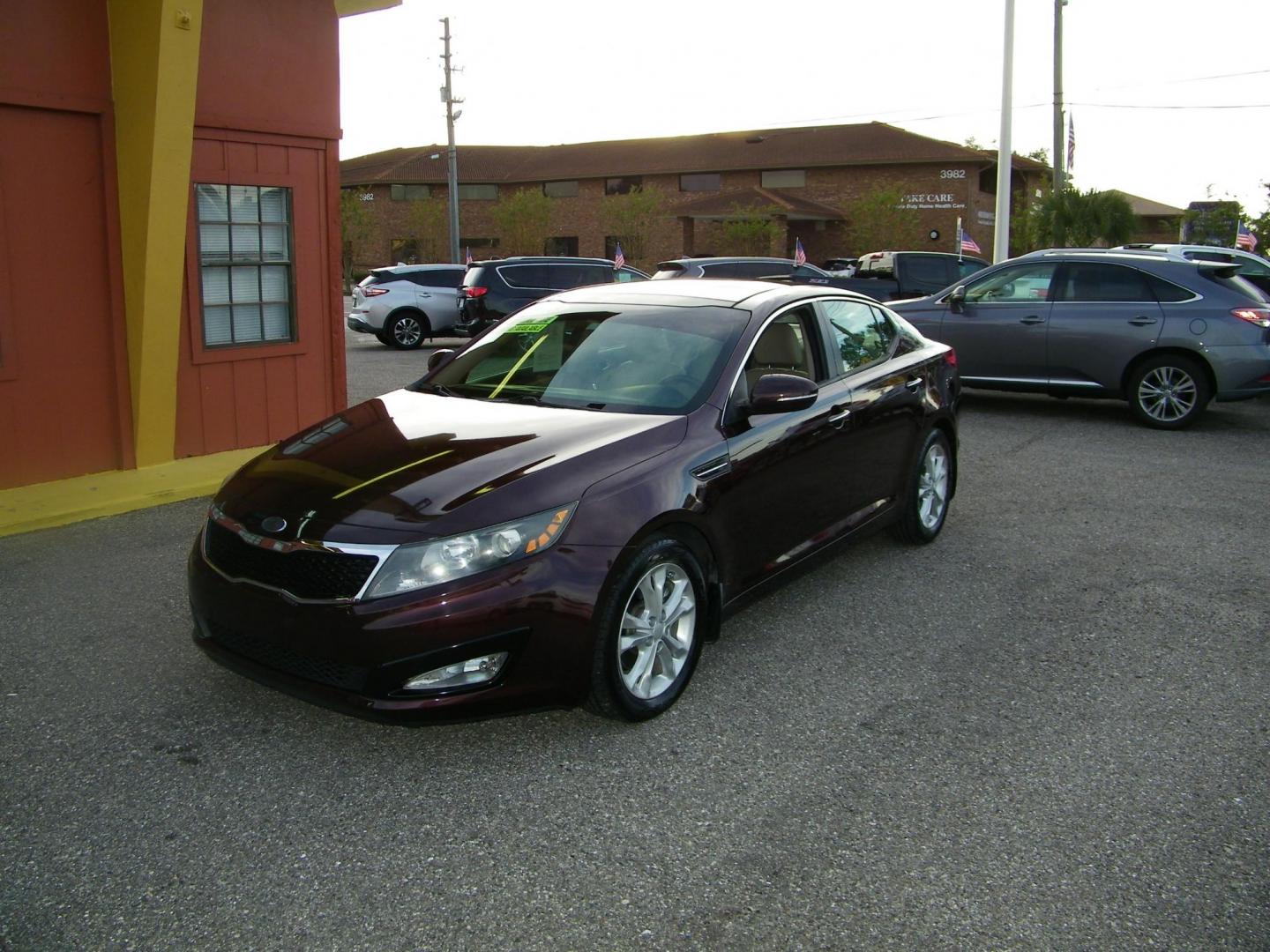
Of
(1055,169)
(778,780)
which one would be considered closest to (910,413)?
(778,780)

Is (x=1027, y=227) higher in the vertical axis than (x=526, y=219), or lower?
lower

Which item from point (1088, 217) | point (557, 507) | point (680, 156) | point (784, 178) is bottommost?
point (557, 507)

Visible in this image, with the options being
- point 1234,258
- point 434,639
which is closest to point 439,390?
point 434,639

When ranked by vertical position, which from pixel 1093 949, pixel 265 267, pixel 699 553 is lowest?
pixel 1093 949

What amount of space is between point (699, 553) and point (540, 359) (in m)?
1.40

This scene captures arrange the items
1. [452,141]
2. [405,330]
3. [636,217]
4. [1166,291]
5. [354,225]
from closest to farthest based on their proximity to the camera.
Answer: [1166,291]
[405,330]
[452,141]
[636,217]
[354,225]

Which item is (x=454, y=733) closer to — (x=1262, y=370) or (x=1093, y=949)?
(x=1093, y=949)

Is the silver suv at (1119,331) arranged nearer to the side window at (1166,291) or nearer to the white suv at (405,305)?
the side window at (1166,291)

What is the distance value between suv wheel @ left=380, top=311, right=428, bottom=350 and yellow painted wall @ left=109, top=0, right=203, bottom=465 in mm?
11637

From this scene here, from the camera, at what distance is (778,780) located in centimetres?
378

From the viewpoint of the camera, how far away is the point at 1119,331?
10719 millimetres

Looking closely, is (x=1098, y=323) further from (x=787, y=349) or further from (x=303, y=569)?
(x=303, y=569)

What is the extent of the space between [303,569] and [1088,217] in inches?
1200

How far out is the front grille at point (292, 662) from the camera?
3648mm
